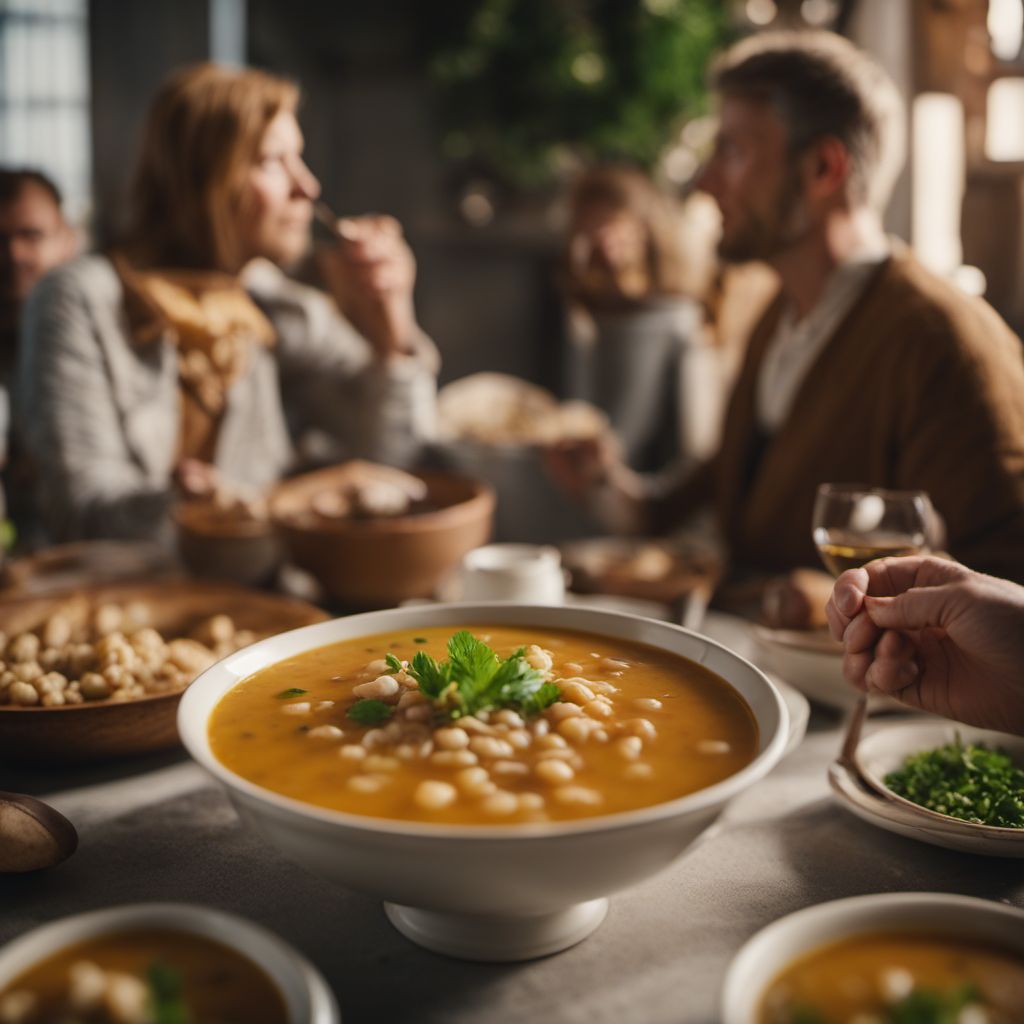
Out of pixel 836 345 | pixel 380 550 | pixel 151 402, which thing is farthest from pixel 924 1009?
pixel 151 402

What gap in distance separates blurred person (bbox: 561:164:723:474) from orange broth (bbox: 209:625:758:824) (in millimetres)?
3649

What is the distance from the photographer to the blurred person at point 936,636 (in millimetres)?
1002

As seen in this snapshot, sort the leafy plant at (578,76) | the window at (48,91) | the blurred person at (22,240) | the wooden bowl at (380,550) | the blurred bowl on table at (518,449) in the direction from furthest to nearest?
the leafy plant at (578,76)
the window at (48,91)
the blurred bowl on table at (518,449)
the blurred person at (22,240)
the wooden bowl at (380,550)

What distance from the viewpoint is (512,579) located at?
61.9 inches

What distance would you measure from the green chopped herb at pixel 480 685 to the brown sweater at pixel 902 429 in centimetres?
109

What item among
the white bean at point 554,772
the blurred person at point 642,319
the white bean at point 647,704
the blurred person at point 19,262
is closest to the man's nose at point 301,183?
the blurred person at point 19,262

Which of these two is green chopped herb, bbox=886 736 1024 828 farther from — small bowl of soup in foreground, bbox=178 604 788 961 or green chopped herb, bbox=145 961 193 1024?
green chopped herb, bbox=145 961 193 1024

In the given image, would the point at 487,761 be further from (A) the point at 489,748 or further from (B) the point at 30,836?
(B) the point at 30,836

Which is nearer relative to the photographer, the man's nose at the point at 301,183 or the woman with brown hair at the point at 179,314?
the woman with brown hair at the point at 179,314

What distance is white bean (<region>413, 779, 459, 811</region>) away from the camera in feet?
2.72

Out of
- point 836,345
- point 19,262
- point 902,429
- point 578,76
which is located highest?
point 578,76

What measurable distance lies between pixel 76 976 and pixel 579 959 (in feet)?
1.35

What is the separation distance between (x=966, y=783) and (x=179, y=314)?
6.18 feet

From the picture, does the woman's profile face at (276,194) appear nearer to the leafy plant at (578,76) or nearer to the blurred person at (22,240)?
the blurred person at (22,240)
